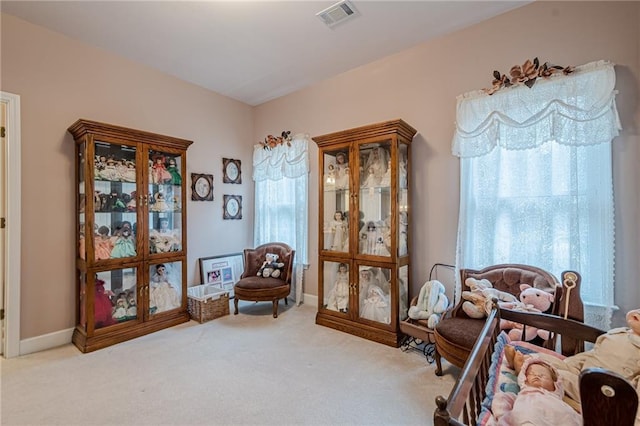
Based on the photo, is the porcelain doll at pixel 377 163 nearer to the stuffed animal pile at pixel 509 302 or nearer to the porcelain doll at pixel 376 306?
the porcelain doll at pixel 376 306

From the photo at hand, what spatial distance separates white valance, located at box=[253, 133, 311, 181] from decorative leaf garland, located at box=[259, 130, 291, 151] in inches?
1.4

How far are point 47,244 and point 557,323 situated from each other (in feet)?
13.2

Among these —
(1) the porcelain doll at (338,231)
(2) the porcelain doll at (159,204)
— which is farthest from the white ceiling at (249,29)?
(1) the porcelain doll at (338,231)

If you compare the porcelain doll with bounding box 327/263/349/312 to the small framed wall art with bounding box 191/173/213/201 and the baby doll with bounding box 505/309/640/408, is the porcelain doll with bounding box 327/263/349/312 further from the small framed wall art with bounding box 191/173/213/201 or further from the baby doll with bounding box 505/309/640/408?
the small framed wall art with bounding box 191/173/213/201

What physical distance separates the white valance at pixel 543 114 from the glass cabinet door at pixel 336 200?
3.74 ft

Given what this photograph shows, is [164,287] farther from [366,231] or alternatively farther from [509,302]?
[509,302]

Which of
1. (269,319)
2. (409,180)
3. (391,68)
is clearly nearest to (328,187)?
(409,180)

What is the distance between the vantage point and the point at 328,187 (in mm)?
3281

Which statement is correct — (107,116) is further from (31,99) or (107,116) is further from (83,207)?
(83,207)

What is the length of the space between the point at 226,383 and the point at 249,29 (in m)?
3.02

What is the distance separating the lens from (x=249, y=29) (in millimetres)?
2668

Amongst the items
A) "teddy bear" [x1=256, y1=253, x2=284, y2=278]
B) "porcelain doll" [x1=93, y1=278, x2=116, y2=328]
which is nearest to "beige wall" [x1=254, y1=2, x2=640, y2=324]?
"teddy bear" [x1=256, y1=253, x2=284, y2=278]

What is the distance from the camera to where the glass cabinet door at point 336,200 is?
10.3 ft

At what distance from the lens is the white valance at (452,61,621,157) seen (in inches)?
80.2
